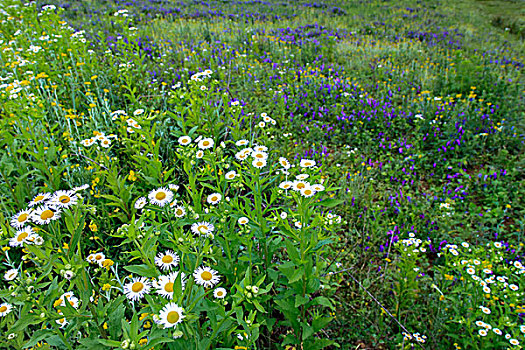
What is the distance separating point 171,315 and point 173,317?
0.04ft

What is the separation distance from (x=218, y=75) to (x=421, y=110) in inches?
137

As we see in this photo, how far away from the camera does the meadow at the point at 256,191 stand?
171cm

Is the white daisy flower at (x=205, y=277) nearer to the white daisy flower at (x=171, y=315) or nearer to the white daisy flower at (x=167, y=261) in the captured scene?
the white daisy flower at (x=167, y=261)

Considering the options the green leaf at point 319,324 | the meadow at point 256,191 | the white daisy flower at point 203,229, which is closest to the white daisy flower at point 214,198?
the meadow at point 256,191

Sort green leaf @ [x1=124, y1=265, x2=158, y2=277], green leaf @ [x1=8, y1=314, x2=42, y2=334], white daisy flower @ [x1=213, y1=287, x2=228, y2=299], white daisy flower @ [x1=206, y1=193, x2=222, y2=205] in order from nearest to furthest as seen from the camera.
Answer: green leaf @ [x1=8, y1=314, x2=42, y2=334], green leaf @ [x1=124, y1=265, x2=158, y2=277], white daisy flower @ [x1=213, y1=287, x2=228, y2=299], white daisy flower @ [x1=206, y1=193, x2=222, y2=205]

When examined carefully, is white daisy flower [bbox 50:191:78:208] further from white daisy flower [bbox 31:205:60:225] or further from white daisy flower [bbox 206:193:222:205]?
white daisy flower [bbox 206:193:222:205]

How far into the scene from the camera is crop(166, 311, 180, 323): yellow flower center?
1.31m

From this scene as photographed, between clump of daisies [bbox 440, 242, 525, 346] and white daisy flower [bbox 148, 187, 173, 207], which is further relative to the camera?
clump of daisies [bbox 440, 242, 525, 346]

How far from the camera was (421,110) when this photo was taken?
16.5 feet

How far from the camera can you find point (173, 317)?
1.32 m

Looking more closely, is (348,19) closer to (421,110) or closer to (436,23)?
(436,23)

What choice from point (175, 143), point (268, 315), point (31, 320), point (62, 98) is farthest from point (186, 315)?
point (62, 98)

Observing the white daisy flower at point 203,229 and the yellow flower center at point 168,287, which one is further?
the white daisy flower at point 203,229

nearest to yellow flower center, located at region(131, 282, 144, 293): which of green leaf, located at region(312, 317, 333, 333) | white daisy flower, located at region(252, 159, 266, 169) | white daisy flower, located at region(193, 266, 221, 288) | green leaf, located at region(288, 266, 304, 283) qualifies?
white daisy flower, located at region(193, 266, 221, 288)
